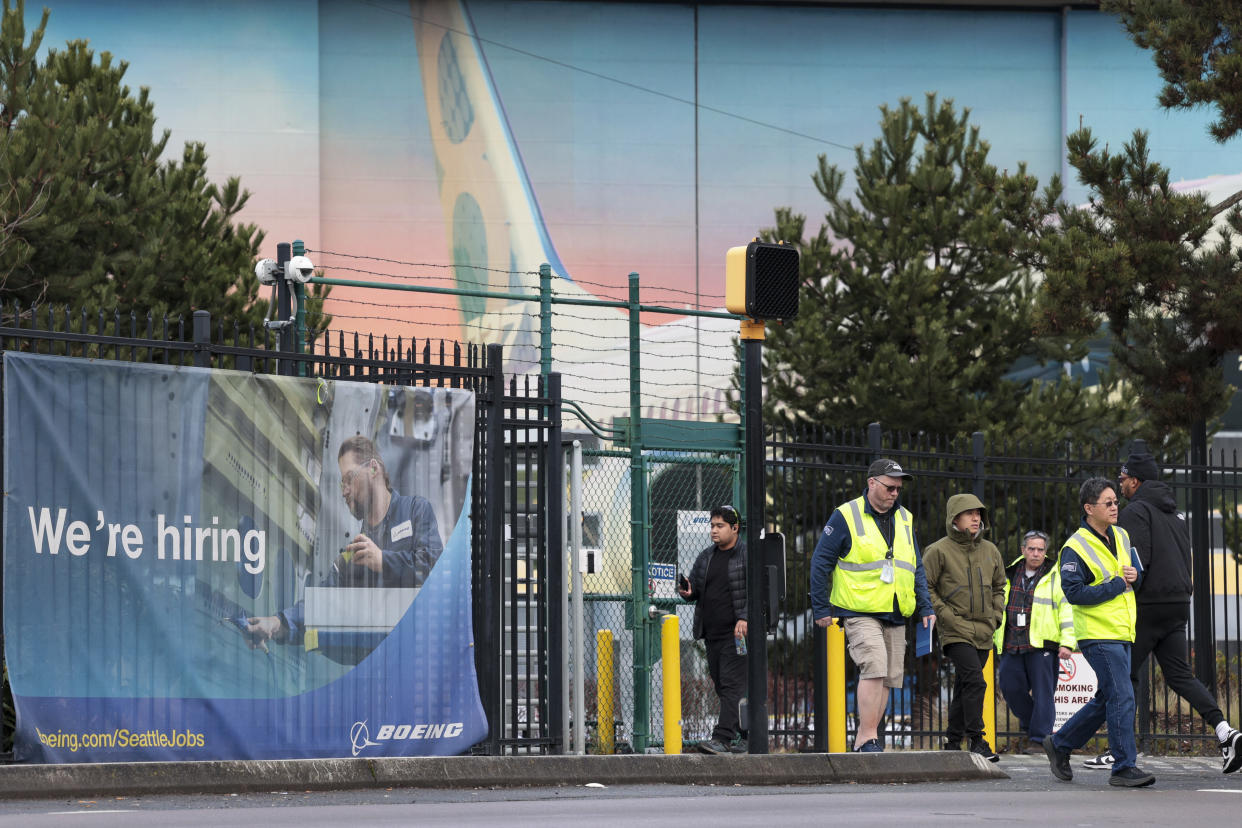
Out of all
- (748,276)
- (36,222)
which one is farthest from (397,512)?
(36,222)

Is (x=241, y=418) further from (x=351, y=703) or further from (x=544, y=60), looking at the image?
(x=544, y=60)

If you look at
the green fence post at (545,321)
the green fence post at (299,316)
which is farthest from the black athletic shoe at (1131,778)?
the green fence post at (299,316)

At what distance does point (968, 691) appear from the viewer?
1218 cm

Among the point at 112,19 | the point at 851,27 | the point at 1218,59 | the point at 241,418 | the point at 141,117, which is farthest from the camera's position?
the point at 851,27

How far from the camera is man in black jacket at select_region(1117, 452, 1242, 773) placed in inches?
408

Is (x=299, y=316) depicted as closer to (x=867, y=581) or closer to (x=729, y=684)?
(x=729, y=684)

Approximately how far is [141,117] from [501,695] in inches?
395

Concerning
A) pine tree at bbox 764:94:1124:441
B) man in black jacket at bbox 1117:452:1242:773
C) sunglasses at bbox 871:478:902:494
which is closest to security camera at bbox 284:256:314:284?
sunglasses at bbox 871:478:902:494

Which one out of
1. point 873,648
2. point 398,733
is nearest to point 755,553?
→ point 873,648

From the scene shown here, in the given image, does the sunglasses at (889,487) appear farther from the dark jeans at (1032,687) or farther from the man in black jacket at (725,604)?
the dark jeans at (1032,687)

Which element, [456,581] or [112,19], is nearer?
[456,581]

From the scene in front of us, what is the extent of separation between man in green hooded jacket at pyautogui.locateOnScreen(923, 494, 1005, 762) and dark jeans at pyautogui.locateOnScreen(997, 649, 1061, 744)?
106 cm

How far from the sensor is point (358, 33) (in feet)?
117

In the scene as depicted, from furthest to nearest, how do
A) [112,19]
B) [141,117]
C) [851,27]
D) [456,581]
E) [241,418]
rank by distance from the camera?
[851,27] → [112,19] → [141,117] → [456,581] → [241,418]
